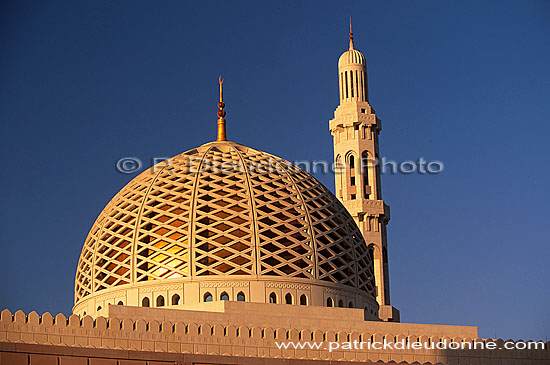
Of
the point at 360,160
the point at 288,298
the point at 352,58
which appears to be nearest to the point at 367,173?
the point at 360,160

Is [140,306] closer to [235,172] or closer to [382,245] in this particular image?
[235,172]

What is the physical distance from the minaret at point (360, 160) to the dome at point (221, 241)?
469 centimetres

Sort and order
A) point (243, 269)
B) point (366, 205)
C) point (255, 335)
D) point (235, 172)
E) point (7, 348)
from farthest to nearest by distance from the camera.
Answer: point (366, 205) < point (235, 172) < point (243, 269) < point (255, 335) < point (7, 348)

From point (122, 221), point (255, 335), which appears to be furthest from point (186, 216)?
point (255, 335)

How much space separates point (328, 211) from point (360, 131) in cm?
728

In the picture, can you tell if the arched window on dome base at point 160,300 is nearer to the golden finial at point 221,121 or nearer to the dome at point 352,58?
the golden finial at point 221,121

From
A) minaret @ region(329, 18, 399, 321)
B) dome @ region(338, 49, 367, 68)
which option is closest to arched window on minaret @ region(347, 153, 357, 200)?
minaret @ region(329, 18, 399, 321)

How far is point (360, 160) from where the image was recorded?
127 ft

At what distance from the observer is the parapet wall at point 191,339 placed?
77.9 ft

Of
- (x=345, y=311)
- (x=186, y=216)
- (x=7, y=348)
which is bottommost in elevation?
(x=7, y=348)

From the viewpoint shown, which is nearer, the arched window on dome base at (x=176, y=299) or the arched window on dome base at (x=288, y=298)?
the arched window on dome base at (x=176, y=299)

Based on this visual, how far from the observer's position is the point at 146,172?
33.7 metres

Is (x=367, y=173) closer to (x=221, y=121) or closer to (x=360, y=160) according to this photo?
(x=360, y=160)

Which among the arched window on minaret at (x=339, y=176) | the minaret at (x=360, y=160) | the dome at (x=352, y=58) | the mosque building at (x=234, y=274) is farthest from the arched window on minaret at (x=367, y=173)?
the mosque building at (x=234, y=274)
